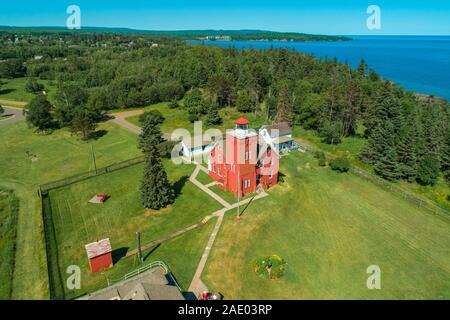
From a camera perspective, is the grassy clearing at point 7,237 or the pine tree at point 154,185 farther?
the pine tree at point 154,185

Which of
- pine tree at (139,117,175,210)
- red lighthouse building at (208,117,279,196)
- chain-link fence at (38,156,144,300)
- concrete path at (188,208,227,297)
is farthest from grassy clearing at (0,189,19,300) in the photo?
red lighthouse building at (208,117,279,196)

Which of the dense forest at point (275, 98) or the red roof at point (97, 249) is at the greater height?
the dense forest at point (275, 98)

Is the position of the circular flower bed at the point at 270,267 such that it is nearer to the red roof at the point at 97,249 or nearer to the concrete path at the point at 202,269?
the concrete path at the point at 202,269

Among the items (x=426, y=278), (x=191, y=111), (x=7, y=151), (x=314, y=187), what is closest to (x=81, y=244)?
(x=314, y=187)

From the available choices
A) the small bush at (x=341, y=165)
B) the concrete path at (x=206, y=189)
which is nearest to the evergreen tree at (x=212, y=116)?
the concrete path at (x=206, y=189)

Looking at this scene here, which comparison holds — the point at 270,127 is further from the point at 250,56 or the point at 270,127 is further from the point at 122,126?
the point at 250,56

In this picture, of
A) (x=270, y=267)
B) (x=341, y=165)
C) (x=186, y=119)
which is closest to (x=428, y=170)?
(x=341, y=165)
